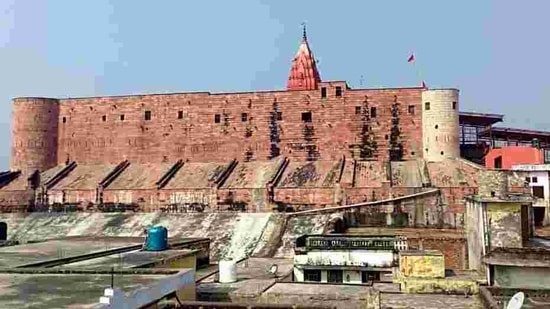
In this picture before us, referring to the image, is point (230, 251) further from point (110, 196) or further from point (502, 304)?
point (502, 304)

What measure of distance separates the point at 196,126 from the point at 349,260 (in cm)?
1965

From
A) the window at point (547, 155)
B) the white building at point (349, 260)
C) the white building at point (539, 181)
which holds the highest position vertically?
the window at point (547, 155)

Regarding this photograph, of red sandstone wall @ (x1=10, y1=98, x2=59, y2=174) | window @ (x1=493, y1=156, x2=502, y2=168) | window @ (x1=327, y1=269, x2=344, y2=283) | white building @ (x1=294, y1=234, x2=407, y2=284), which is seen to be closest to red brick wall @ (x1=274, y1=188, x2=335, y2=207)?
white building @ (x1=294, y1=234, x2=407, y2=284)

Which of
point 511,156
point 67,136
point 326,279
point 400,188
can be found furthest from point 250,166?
point 326,279

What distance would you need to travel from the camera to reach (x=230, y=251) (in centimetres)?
2136

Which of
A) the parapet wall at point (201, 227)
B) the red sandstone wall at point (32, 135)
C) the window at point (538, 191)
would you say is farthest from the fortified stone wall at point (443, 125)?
the red sandstone wall at point (32, 135)

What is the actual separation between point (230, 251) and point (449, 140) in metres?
13.7

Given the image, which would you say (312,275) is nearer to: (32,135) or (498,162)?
(498,162)

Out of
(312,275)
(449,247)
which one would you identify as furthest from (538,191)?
(312,275)

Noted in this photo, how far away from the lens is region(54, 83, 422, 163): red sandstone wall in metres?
30.9

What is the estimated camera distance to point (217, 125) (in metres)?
32.9

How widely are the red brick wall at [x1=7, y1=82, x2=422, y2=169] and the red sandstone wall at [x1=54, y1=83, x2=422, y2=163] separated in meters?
0.05

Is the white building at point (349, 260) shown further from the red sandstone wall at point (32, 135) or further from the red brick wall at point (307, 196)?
the red sandstone wall at point (32, 135)

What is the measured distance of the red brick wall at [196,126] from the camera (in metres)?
31.0
